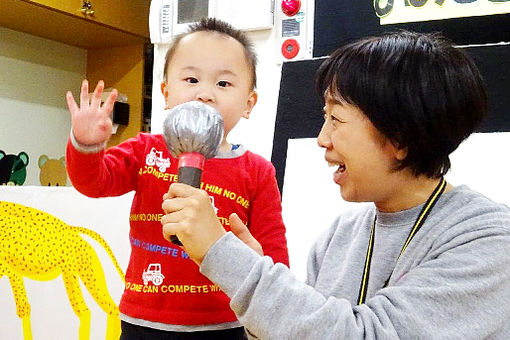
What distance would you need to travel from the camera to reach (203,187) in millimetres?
993

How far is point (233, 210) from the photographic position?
100 centimetres

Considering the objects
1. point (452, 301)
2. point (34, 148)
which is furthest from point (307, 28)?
point (34, 148)

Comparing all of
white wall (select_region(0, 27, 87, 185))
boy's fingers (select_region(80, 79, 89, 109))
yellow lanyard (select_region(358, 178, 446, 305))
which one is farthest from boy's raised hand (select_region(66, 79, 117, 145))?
white wall (select_region(0, 27, 87, 185))

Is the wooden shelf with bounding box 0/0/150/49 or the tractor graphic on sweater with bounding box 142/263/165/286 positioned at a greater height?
the wooden shelf with bounding box 0/0/150/49

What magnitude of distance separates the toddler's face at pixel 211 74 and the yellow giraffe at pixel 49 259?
0.87 m

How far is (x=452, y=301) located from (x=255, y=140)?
4.22 ft

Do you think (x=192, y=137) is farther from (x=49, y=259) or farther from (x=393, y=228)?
(x=49, y=259)

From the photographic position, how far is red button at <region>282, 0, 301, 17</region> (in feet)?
5.93

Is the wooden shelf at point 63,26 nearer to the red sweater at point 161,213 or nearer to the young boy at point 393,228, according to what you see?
the red sweater at point 161,213

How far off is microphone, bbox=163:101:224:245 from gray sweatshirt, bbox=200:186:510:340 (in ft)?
0.27

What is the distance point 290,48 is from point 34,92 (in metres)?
1.96

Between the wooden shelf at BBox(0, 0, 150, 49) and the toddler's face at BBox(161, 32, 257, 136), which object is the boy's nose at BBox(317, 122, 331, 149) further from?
the wooden shelf at BBox(0, 0, 150, 49)

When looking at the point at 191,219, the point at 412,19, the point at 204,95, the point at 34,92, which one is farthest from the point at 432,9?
the point at 34,92

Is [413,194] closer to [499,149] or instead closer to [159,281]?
[159,281]
